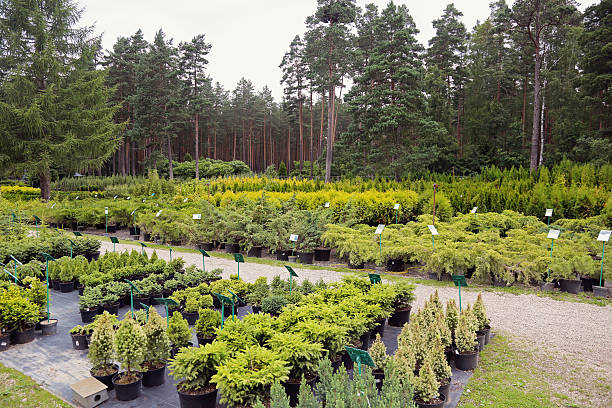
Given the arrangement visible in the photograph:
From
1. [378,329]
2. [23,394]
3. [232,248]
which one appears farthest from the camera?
[232,248]

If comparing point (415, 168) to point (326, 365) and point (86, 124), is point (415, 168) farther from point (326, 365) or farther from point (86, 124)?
point (326, 365)

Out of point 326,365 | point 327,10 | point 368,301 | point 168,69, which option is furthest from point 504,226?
point 168,69

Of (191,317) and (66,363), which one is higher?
(191,317)

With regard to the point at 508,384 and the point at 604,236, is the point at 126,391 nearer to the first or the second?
the point at 508,384

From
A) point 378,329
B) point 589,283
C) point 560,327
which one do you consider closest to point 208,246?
point 378,329

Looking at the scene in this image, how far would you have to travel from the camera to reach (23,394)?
3434 mm

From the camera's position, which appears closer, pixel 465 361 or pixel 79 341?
pixel 465 361

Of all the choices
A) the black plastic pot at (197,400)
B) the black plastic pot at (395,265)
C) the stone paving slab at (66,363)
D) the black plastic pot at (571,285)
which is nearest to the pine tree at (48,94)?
the stone paving slab at (66,363)

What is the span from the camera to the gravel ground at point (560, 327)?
13.0 ft

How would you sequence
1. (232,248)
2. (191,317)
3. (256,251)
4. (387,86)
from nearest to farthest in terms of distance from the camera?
1. (191,317)
2. (256,251)
3. (232,248)
4. (387,86)

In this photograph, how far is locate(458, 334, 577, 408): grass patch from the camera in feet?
10.7

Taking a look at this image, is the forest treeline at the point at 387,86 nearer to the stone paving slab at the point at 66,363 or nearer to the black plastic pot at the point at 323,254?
the black plastic pot at the point at 323,254

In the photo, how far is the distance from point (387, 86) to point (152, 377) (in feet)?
77.7

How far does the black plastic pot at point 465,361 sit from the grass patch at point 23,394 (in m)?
3.70
